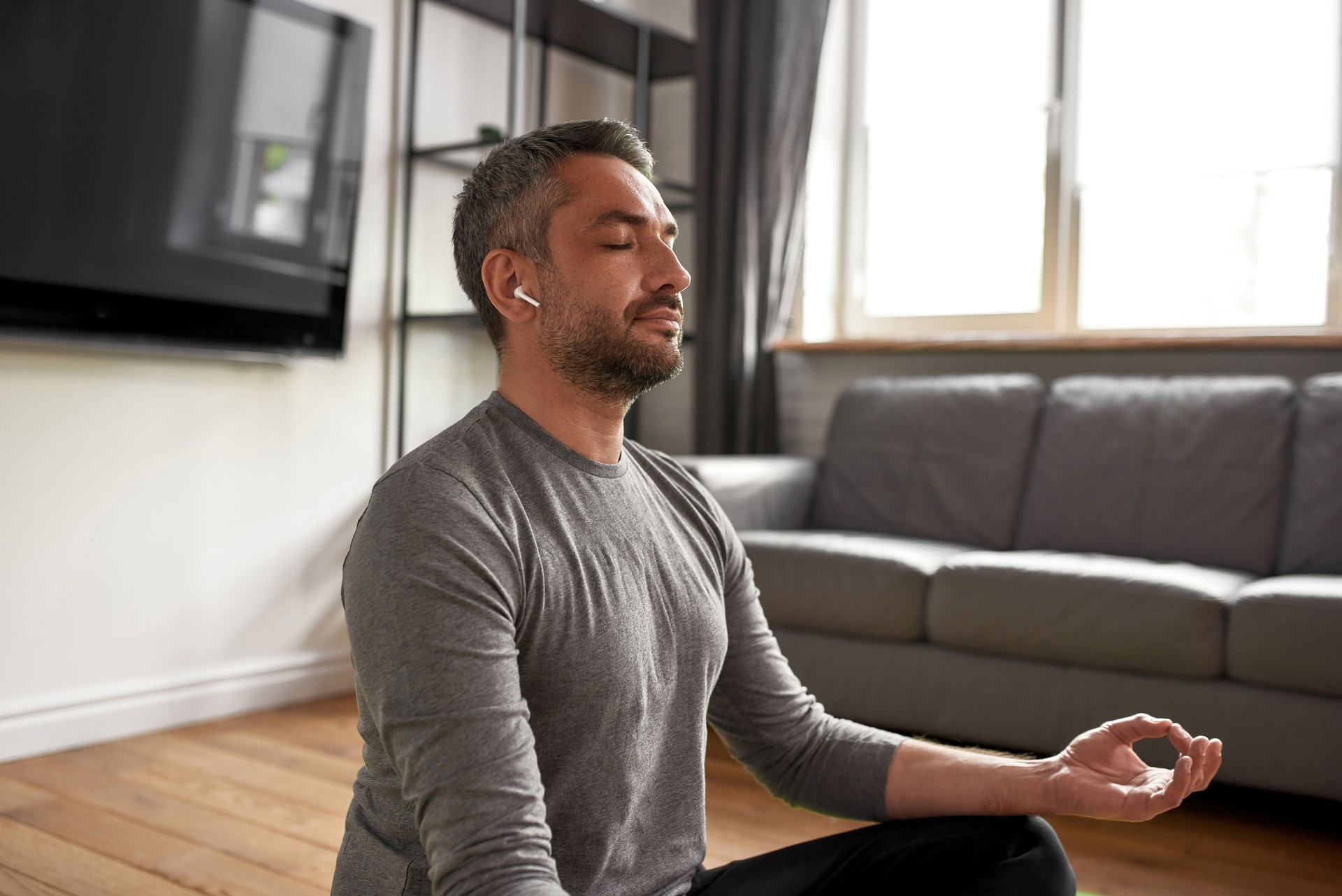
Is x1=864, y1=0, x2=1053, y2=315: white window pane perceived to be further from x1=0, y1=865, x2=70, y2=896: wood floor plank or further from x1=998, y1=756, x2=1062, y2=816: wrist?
x1=0, y1=865, x2=70, y2=896: wood floor plank

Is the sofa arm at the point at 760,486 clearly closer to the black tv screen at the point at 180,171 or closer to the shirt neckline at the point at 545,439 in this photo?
the black tv screen at the point at 180,171

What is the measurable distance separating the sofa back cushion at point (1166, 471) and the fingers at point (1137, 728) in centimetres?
174

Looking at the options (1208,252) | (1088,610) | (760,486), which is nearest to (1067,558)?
(1088,610)

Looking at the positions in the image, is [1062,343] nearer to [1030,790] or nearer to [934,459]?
[934,459]

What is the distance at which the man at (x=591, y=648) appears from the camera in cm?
85

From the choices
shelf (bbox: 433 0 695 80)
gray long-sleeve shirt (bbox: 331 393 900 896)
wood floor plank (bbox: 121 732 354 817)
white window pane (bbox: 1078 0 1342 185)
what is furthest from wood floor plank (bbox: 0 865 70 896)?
white window pane (bbox: 1078 0 1342 185)

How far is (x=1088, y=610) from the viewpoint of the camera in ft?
7.34

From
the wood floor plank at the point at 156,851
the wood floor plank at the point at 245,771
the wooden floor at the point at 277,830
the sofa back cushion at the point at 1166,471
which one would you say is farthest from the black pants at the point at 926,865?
the sofa back cushion at the point at 1166,471

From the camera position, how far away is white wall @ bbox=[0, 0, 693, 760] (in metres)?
2.45

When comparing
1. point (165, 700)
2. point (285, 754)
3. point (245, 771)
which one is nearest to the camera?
point (245, 771)

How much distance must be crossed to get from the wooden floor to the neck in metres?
1.08

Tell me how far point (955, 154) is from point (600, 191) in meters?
2.85

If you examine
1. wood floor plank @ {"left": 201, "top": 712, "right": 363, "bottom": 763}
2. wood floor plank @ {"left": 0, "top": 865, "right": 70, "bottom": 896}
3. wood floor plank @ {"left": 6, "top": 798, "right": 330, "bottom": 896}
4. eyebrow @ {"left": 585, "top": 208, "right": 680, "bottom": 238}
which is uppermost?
eyebrow @ {"left": 585, "top": 208, "right": 680, "bottom": 238}

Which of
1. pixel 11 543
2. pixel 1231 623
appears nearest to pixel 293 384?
pixel 11 543
